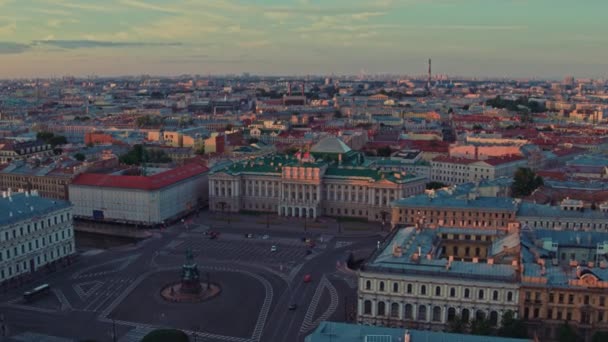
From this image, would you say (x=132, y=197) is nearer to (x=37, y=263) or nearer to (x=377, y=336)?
(x=37, y=263)

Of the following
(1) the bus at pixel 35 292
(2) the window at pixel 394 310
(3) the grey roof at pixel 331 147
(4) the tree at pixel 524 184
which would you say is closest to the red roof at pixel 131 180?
(3) the grey roof at pixel 331 147

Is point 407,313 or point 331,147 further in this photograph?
point 331,147

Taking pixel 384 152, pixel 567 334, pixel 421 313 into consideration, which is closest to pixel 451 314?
pixel 421 313

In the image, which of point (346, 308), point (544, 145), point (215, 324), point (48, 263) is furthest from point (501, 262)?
point (544, 145)

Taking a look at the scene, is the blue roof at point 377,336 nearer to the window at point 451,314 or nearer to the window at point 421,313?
the window at point 451,314

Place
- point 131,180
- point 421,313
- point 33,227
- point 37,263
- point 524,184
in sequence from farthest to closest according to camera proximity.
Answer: point 524,184
point 131,180
point 37,263
point 33,227
point 421,313

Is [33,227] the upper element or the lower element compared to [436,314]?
upper

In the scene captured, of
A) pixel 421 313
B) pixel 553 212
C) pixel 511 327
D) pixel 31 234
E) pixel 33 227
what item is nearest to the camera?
pixel 511 327

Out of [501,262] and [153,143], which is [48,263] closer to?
[501,262]

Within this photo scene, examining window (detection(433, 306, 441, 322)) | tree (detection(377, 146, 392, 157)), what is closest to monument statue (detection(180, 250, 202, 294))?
window (detection(433, 306, 441, 322))
